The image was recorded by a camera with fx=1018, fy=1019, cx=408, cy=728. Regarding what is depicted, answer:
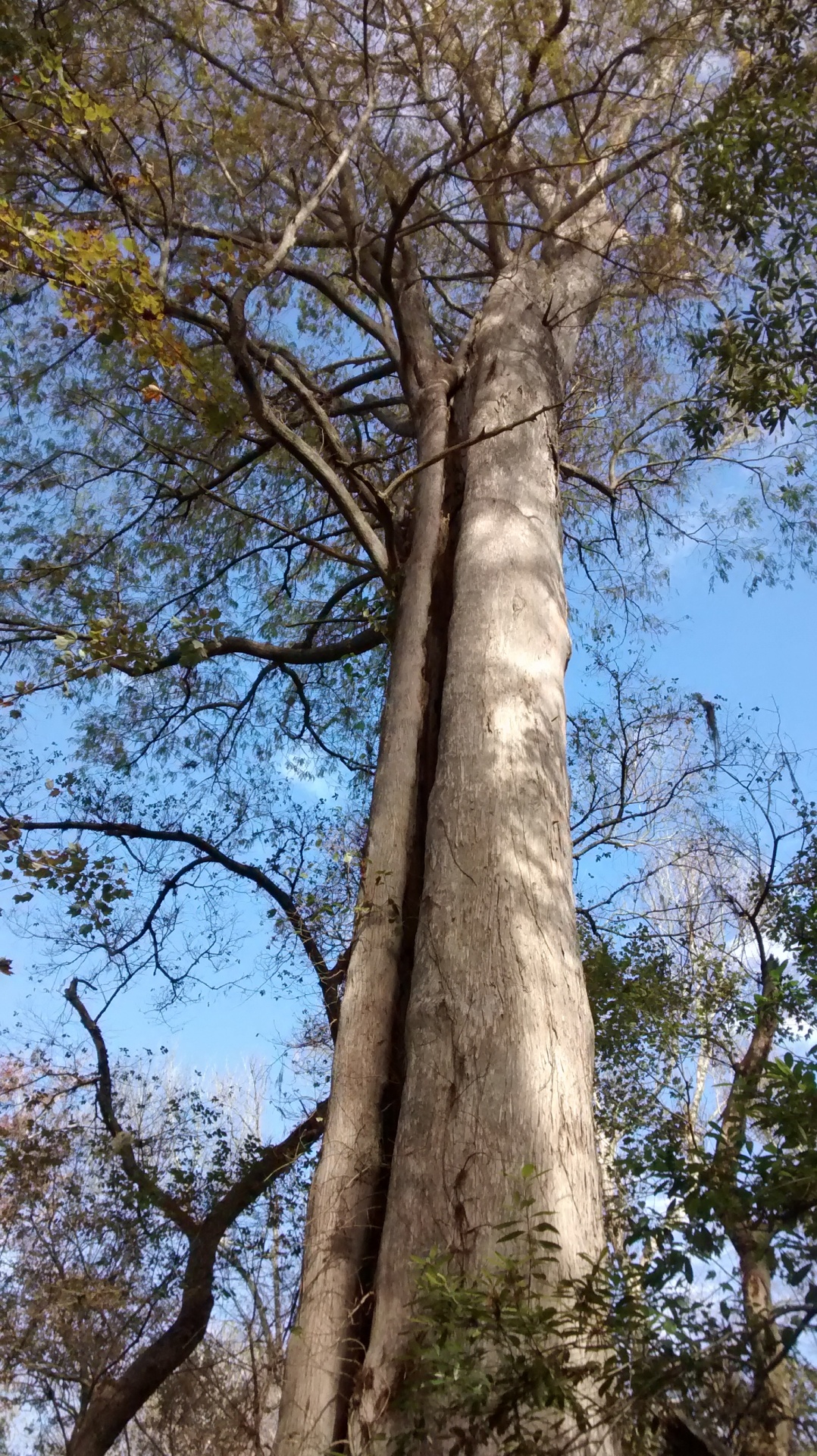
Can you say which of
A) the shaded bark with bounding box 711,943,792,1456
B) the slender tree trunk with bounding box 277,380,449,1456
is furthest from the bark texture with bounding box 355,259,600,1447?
the shaded bark with bounding box 711,943,792,1456

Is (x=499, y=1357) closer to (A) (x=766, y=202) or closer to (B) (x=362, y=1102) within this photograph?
(B) (x=362, y=1102)

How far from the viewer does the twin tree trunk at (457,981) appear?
6.73 ft

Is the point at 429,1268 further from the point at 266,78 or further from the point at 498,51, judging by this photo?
the point at 266,78

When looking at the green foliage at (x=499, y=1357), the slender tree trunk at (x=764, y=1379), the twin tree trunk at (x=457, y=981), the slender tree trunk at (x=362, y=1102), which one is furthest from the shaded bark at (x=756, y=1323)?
the slender tree trunk at (x=362, y=1102)

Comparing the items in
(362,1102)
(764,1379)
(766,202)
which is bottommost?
(764,1379)

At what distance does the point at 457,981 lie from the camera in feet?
7.90

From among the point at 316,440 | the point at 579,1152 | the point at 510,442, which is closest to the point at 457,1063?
the point at 579,1152

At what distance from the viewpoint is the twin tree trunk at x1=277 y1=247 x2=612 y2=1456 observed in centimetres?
205

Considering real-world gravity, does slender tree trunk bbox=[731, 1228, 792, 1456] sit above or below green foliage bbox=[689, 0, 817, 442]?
below

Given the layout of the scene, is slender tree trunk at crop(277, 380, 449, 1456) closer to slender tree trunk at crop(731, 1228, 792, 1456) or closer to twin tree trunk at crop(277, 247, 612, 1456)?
twin tree trunk at crop(277, 247, 612, 1456)

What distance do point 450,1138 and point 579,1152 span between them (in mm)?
273

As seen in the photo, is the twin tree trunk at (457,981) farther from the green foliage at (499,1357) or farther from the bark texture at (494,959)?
the green foliage at (499,1357)

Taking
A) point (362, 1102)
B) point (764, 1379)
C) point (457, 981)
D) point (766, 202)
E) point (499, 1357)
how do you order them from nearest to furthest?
point (764, 1379)
point (499, 1357)
point (457, 981)
point (362, 1102)
point (766, 202)

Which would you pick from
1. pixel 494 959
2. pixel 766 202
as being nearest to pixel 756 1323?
pixel 494 959
